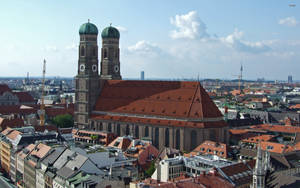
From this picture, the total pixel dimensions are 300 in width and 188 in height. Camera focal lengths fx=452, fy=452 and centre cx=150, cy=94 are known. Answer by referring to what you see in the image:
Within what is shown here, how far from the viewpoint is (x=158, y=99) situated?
450 feet

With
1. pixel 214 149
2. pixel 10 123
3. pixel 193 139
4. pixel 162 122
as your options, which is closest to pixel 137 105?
pixel 162 122

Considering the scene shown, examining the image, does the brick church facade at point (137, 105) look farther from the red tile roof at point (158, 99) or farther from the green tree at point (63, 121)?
the green tree at point (63, 121)

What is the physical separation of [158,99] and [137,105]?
7.26 meters

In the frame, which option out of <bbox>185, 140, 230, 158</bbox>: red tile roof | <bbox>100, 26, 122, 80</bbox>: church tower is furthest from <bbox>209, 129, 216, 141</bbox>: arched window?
<bbox>100, 26, 122, 80</bbox>: church tower

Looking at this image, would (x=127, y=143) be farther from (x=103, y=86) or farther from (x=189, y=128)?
(x=103, y=86)

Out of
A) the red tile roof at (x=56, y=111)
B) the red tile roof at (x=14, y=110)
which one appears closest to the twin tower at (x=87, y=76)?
Result: the red tile roof at (x=56, y=111)

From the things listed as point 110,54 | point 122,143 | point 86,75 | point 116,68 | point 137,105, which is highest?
point 110,54

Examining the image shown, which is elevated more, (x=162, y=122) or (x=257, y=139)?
(x=162, y=122)

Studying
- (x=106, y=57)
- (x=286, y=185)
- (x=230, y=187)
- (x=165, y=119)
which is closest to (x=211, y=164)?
(x=230, y=187)

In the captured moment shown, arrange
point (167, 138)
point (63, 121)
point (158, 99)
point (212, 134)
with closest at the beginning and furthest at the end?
point (212, 134), point (167, 138), point (158, 99), point (63, 121)

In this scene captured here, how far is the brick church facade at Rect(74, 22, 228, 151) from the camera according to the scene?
4993 inches

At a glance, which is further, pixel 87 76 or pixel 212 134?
pixel 87 76

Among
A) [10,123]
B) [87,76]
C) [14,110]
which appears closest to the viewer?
[10,123]

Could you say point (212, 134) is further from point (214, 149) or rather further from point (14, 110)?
point (14, 110)
